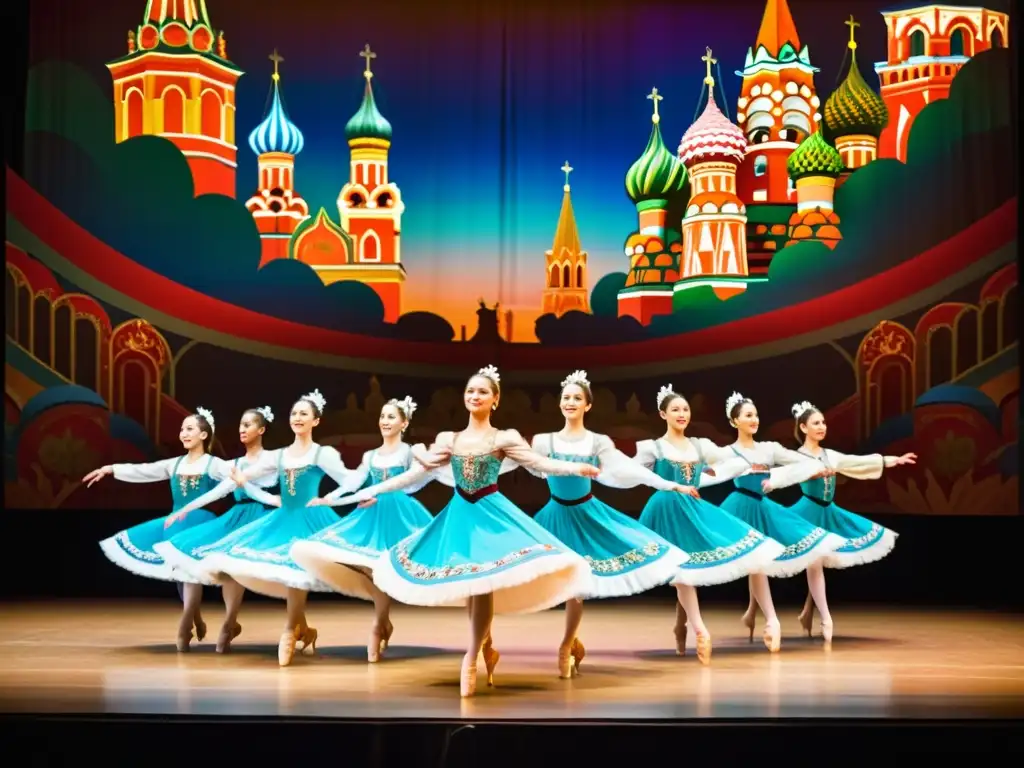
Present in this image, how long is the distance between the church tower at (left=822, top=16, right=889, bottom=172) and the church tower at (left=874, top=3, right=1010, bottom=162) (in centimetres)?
6

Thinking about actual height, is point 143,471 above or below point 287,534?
above

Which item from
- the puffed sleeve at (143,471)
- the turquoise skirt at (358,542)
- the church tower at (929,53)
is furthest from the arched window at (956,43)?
the puffed sleeve at (143,471)

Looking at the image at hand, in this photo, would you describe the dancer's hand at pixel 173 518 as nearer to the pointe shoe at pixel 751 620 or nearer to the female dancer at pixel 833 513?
the pointe shoe at pixel 751 620

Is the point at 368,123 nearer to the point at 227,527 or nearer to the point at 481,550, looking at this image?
the point at 227,527

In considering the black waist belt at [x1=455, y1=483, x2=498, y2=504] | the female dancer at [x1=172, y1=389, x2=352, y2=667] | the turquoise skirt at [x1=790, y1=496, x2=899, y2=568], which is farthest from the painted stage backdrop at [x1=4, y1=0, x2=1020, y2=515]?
the black waist belt at [x1=455, y1=483, x2=498, y2=504]

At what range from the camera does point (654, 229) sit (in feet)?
31.4

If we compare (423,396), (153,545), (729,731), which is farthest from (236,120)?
(729,731)

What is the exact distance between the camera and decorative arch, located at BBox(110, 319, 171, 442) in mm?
9312

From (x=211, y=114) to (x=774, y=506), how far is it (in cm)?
446

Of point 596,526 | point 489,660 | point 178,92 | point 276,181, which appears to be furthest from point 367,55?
point 489,660

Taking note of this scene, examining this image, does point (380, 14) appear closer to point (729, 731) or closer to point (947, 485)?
point (947, 485)

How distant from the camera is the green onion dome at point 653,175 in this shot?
9.57 meters

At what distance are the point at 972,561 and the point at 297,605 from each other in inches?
199

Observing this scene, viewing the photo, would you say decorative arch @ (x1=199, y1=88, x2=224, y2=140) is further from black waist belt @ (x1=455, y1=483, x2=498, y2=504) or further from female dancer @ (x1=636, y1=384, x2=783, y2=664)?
black waist belt @ (x1=455, y1=483, x2=498, y2=504)
